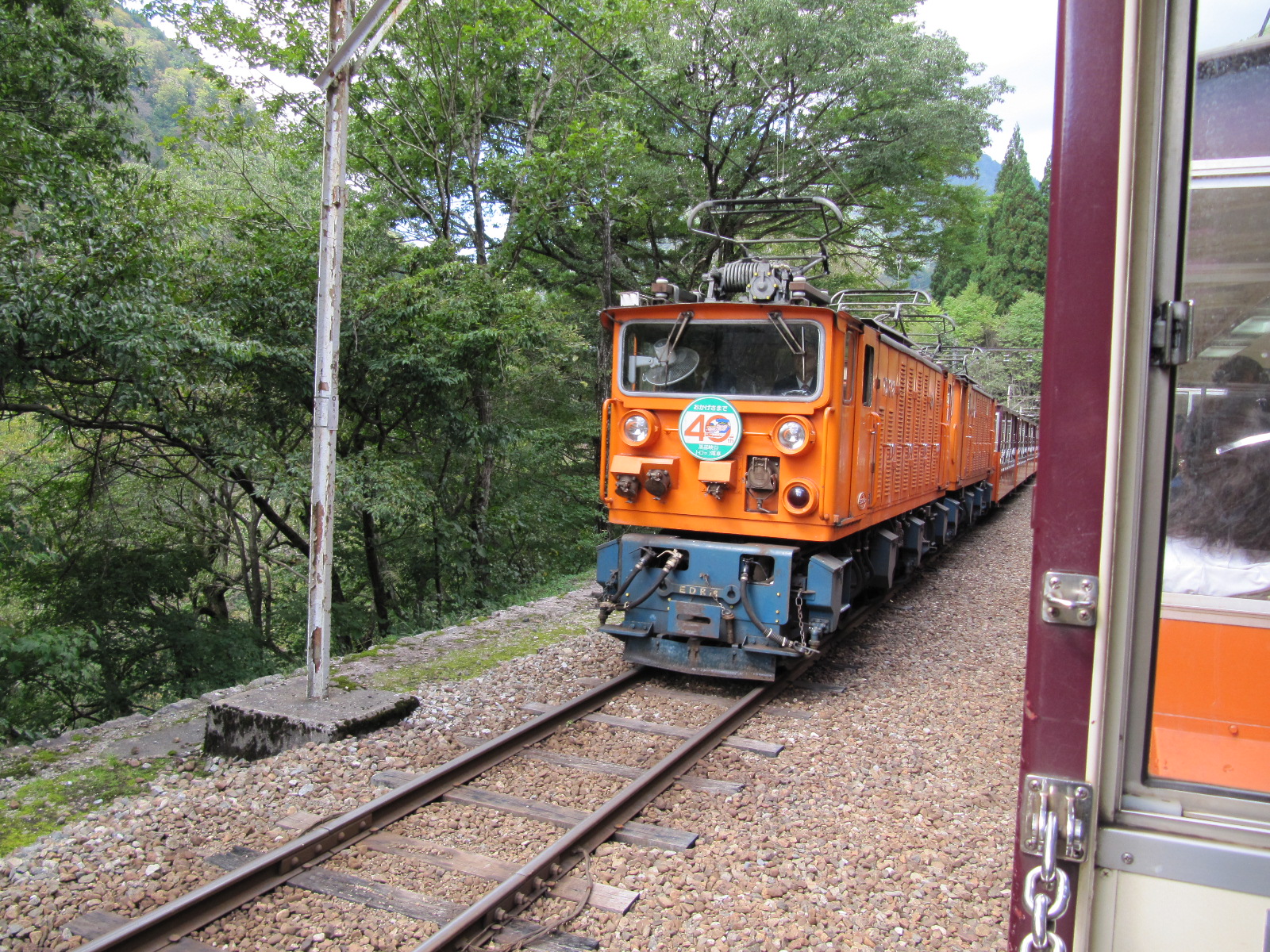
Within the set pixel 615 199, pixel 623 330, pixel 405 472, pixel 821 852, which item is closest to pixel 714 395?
pixel 623 330

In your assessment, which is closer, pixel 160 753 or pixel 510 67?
pixel 160 753

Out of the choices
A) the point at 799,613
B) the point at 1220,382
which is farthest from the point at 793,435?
the point at 1220,382

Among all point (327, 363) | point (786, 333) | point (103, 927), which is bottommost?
point (103, 927)

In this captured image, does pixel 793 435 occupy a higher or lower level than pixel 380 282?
lower

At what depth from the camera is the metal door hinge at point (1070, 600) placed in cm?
143

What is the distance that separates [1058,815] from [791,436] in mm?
4460

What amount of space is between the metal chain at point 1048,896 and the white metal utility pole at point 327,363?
4.56 metres

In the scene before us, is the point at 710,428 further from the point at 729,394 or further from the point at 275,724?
the point at 275,724

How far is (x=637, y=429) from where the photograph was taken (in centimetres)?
633

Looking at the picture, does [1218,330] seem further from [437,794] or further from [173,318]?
[173,318]

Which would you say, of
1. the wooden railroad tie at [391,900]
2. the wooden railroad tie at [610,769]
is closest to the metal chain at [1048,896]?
the wooden railroad tie at [391,900]

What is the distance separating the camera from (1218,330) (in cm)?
148

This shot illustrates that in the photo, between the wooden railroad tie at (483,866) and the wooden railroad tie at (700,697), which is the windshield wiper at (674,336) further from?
A: the wooden railroad tie at (483,866)

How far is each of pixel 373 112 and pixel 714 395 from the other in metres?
9.67
